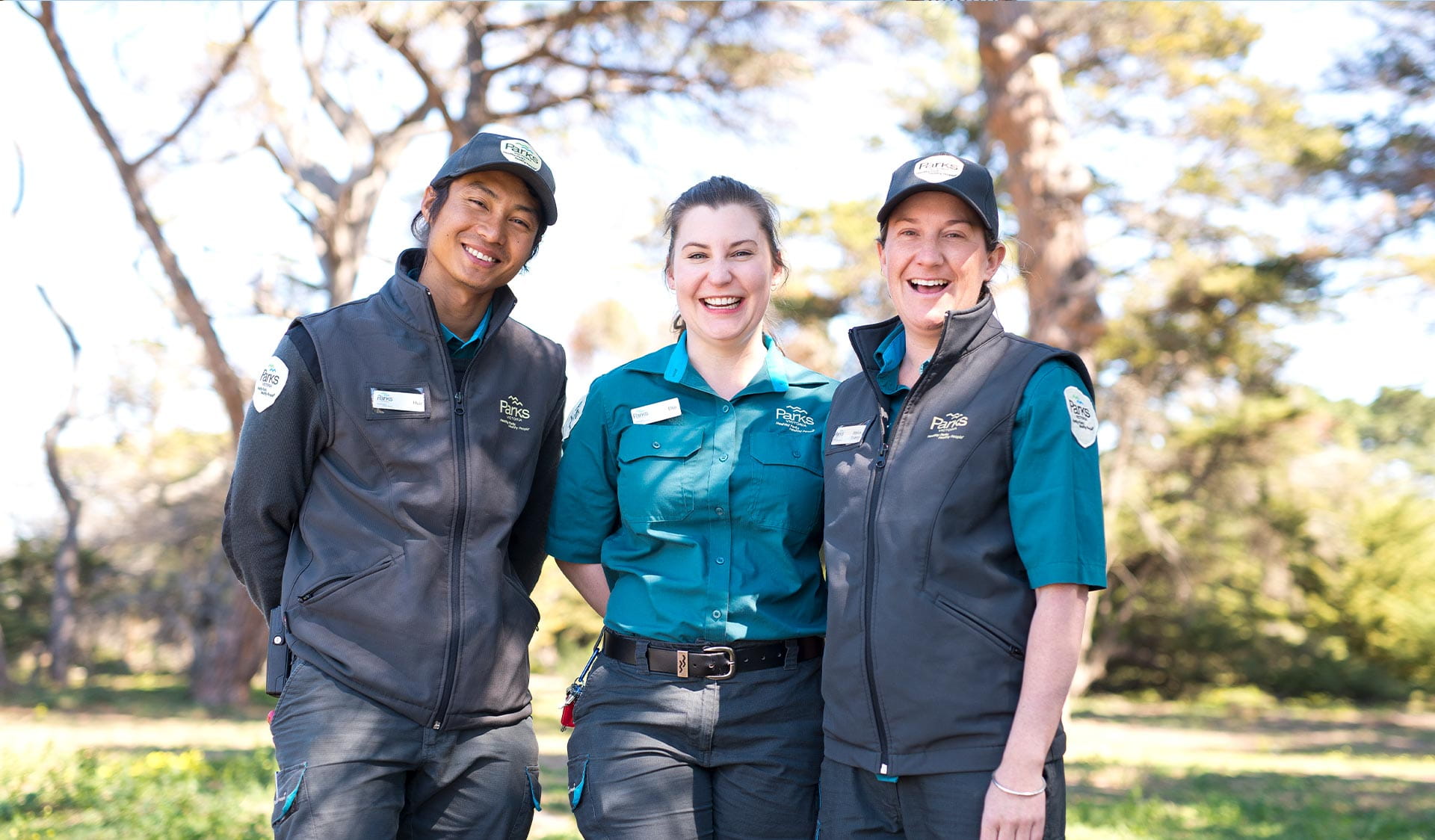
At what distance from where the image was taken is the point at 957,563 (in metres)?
2.50

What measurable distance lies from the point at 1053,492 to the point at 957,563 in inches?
9.7

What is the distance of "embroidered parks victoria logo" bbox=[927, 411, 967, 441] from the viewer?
259 centimetres

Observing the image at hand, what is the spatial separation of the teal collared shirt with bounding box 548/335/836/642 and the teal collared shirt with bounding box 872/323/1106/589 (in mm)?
673

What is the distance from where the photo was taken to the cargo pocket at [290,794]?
2.64 metres

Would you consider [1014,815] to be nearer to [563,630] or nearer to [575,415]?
[575,415]

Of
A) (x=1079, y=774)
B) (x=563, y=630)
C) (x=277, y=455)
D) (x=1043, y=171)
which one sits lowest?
(x=563, y=630)

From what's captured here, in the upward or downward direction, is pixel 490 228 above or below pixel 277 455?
above

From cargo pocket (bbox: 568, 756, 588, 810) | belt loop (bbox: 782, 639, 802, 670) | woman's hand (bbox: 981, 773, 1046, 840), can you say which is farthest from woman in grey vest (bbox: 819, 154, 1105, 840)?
cargo pocket (bbox: 568, 756, 588, 810)

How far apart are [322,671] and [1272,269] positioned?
12.8 metres

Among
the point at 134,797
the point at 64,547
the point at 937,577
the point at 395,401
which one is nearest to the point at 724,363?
the point at 395,401

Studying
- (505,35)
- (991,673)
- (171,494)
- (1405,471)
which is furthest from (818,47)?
(1405,471)

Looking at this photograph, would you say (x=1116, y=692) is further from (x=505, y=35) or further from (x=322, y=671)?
(x=322, y=671)

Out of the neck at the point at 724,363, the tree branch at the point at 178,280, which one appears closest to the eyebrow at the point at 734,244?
the neck at the point at 724,363

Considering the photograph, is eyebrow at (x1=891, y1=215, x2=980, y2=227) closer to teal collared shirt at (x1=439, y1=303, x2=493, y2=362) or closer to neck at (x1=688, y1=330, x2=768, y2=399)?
neck at (x1=688, y1=330, x2=768, y2=399)
